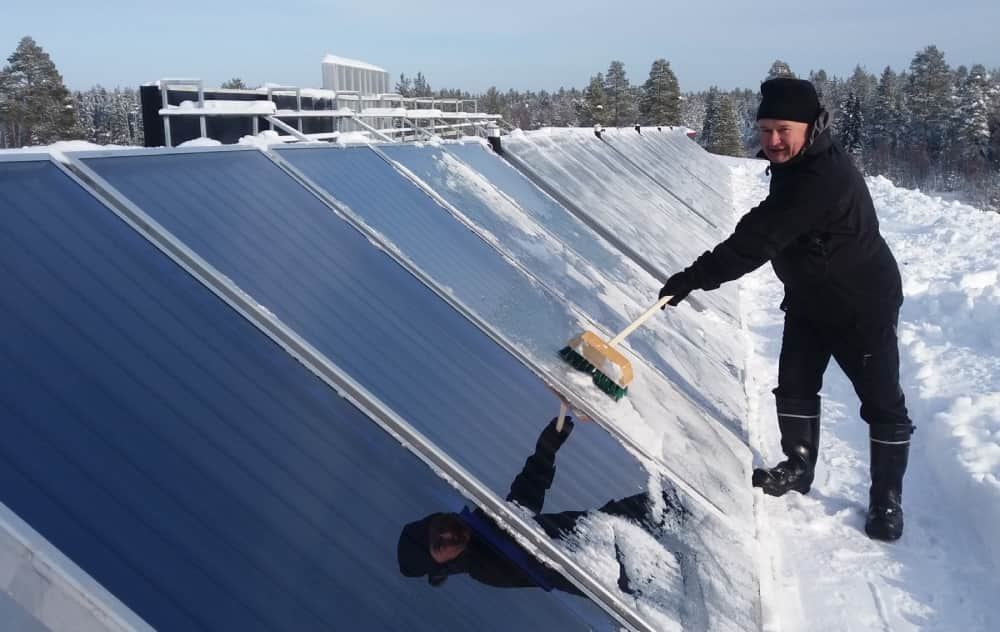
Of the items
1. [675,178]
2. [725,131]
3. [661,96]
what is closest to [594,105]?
[661,96]

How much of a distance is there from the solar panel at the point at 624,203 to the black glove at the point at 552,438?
152 inches

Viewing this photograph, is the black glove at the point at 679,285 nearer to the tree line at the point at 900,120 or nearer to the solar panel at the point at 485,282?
the solar panel at the point at 485,282

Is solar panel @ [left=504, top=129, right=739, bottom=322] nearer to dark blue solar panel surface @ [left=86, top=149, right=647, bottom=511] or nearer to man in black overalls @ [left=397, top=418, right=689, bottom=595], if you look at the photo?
dark blue solar panel surface @ [left=86, top=149, right=647, bottom=511]

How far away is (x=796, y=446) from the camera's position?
4.25 meters

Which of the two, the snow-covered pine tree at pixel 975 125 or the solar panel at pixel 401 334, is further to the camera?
the snow-covered pine tree at pixel 975 125

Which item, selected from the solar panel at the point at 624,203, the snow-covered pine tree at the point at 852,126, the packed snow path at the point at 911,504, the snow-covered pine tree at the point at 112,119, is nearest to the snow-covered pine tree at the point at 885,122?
the snow-covered pine tree at the point at 852,126

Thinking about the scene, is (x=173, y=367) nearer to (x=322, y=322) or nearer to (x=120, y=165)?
(x=322, y=322)

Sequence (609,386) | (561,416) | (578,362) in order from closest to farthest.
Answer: (561,416) < (609,386) < (578,362)

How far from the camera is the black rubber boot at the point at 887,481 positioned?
12.5 ft

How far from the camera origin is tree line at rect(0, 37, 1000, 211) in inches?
2018

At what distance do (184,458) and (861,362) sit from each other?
3.37 meters

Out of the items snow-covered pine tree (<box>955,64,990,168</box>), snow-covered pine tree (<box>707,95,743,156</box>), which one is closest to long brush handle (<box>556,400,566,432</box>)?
snow-covered pine tree (<box>707,95,743,156</box>)

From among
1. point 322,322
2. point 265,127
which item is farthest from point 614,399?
point 265,127

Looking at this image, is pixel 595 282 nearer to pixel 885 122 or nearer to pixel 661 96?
pixel 661 96
